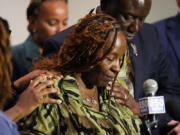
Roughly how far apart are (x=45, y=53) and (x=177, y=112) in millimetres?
992

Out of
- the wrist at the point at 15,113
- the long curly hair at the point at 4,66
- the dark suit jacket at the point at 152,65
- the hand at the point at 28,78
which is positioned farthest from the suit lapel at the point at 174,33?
the long curly hair at the point at 4,66

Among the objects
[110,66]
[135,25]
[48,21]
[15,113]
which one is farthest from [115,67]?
[48,21]

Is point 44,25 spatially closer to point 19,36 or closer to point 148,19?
point 19,36

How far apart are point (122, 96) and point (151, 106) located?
16 cm

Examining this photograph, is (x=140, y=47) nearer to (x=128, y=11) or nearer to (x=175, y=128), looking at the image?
(x=128, y=11)

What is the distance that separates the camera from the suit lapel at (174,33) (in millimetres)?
3401

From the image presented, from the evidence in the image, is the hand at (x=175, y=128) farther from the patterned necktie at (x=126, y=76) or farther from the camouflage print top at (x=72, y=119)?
the camouflage print top at (x=72, y=119)

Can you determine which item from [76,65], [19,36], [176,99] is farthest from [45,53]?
[19,36]

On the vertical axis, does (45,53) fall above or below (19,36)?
below

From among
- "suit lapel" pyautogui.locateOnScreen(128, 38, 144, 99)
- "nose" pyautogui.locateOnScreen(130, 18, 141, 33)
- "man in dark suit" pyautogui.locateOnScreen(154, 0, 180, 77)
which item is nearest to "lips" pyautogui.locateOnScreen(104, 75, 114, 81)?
"suit lapel" pyautogui.locateOnScreen(128, 38, 144, 99)

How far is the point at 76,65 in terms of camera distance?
2041 millimetres

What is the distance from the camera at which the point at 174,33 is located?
3510 millimetres

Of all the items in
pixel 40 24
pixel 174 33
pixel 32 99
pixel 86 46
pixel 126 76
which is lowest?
pixel 32 99

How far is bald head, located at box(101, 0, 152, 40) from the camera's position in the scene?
8.79ft
